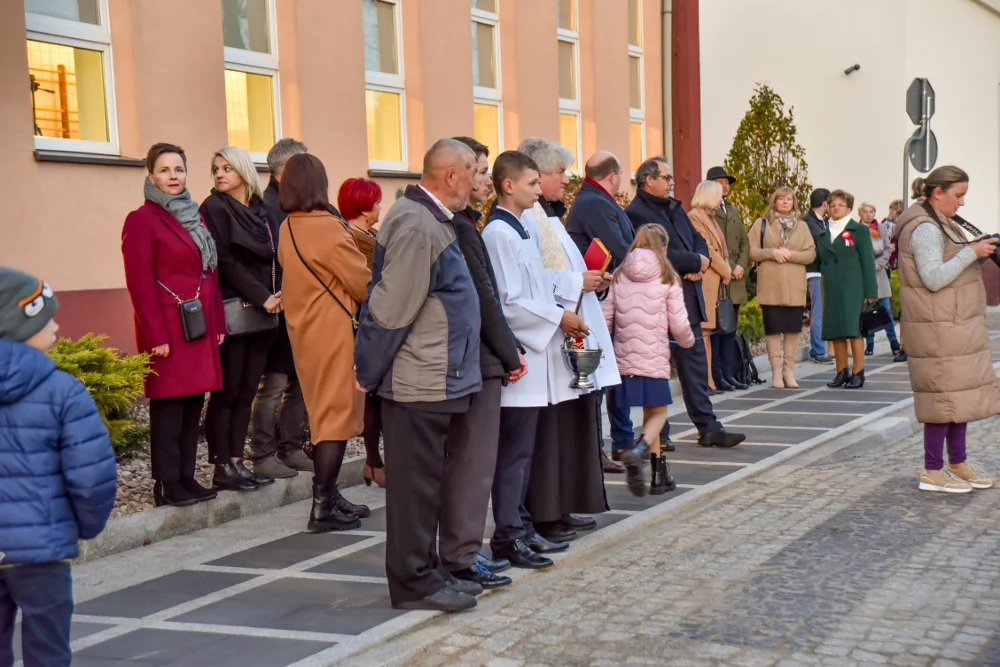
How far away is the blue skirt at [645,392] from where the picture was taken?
8523 millimetres

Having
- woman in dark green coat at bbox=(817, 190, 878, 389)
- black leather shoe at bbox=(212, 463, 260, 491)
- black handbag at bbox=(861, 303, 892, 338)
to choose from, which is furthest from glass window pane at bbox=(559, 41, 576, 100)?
black leather shoe at bbox=(212, 463, 260, 491)

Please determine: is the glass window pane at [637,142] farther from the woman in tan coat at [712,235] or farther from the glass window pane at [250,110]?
the glass window pane at [250,110]

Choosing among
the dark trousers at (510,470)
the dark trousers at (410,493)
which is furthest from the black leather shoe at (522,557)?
the dark trousers at (410,493)

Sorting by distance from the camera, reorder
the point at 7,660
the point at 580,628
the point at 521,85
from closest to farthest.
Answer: the point at 7,660 → the point at 580,628 → the point at 521,85

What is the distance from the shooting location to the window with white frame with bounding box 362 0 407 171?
1416 centimetres

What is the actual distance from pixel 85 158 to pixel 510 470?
208 inches

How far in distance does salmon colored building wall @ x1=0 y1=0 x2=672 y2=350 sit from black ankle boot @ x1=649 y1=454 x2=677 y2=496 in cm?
450

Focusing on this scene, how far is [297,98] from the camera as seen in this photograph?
1285cm

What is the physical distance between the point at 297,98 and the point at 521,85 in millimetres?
4603

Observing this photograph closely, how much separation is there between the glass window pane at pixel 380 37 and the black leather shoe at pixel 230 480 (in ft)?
23.1

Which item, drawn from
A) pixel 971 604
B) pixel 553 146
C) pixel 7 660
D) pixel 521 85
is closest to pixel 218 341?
pixel 553 146

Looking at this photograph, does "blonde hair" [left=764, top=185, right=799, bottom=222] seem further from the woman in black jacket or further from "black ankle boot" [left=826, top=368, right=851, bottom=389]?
the woman in black jacket

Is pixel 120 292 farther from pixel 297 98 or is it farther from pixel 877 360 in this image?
pixel 877 360

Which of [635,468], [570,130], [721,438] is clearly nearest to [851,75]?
[570,130]
